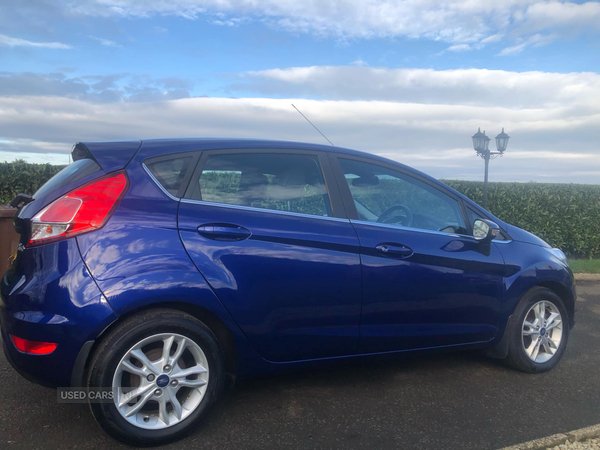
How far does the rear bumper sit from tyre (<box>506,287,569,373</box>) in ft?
9.65

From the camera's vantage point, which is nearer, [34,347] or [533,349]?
[34,347]

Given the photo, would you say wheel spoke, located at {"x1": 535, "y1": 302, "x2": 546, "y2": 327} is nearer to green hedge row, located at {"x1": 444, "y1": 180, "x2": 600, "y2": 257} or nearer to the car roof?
the car roof

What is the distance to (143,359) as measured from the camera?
8.54ft

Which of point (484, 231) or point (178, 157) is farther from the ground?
point (178, 157)

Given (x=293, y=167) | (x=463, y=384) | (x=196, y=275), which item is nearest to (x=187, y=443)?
(x=196, y=275)

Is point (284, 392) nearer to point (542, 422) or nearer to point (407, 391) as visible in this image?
point (407, 391)

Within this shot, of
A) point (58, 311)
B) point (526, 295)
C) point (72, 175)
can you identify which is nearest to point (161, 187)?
point (72, 175)

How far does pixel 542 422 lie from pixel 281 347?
1654 mm

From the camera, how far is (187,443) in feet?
9.01

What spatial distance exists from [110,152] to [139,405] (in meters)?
1.35

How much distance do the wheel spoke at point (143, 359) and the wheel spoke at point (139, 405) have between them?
0.11 meters

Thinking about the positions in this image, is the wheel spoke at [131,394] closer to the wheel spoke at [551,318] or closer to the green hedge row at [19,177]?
the wheel spoke at [551,318]

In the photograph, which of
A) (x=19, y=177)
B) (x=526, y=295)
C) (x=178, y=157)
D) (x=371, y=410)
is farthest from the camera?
(x=19, y=177)

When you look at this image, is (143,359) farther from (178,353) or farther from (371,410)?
(371,410)
